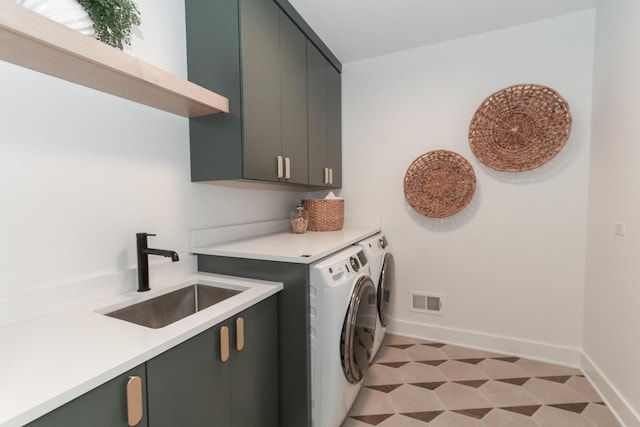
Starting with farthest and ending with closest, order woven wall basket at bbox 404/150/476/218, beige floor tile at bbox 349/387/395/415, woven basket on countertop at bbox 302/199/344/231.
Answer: woven basket on countertop at bbox 302/199/344/231 < woven wall basket at bbox 404/150/476/218 < beige floor tile at bbox 349/387/395/415

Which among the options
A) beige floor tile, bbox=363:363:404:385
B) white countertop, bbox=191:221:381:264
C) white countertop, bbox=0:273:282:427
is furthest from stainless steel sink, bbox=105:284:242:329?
beige floor tile, bbox=363:363:404:385

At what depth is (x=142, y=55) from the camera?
142cm

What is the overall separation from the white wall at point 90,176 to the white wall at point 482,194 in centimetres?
161

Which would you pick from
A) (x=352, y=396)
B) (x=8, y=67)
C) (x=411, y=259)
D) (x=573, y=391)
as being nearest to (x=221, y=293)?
(x=352, y=396)

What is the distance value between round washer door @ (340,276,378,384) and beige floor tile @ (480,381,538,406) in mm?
777

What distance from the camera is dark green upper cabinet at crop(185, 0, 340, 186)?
4.88 feet

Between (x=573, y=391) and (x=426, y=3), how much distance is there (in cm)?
265

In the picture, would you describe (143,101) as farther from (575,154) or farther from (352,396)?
(575,154)

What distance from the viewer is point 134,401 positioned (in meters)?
0.79

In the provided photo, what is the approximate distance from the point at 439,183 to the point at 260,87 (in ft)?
5.21

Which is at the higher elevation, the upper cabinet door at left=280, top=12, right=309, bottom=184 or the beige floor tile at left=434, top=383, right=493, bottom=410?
the upper cabinet door at left=280, top=12, right=309, bottom=184

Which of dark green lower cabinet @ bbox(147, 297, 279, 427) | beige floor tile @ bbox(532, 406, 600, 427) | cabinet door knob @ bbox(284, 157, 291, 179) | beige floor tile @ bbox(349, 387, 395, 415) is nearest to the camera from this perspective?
dark green lower cabinet @ bbox(147, 297, 279, 427)

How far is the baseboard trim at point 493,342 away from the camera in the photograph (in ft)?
6.96

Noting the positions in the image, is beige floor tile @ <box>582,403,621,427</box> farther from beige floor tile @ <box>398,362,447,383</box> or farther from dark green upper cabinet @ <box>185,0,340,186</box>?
dark green upper cabinet @ <box>185,0,340,186</box>
